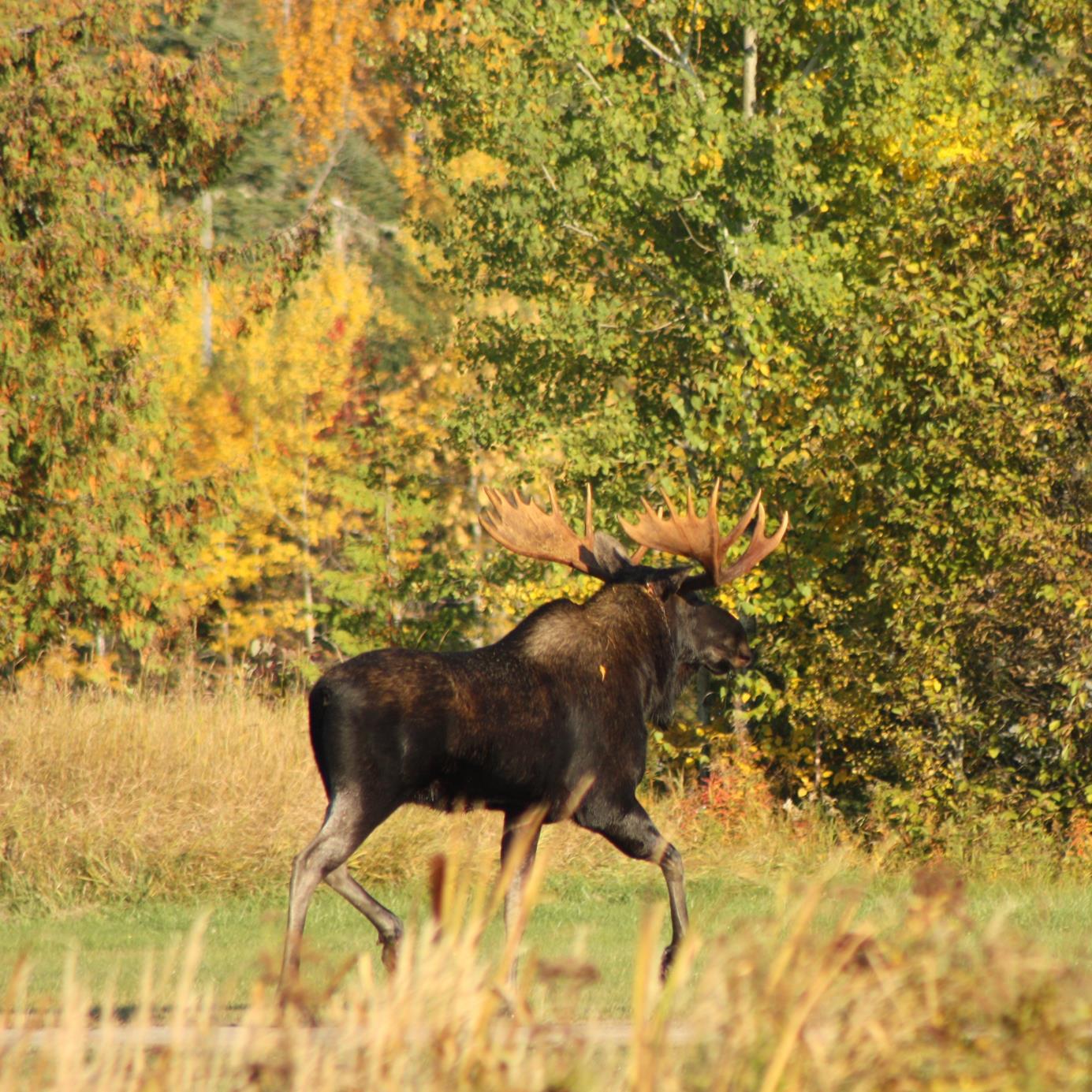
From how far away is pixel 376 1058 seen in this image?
4.59 m

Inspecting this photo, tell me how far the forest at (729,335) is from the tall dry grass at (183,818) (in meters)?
1.00

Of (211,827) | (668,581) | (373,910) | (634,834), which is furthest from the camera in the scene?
(211,827)

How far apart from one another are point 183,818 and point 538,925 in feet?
11.7

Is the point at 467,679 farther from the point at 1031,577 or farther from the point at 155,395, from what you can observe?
the point at 155,395

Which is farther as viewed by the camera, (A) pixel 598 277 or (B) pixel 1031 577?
(A) pixel 598 277

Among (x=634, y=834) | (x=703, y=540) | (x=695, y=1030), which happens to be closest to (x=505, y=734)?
(x=634, y=834)

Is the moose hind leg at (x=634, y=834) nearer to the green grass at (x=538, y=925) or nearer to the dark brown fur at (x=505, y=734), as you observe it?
the dark brown fur at (x=505, y=734)

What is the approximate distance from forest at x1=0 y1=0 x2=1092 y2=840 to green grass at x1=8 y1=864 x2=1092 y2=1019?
7.97ft

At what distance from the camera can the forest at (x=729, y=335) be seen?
16031 mm

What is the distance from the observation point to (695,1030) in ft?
15.8

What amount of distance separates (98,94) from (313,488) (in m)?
12.3

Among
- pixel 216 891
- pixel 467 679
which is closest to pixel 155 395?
pixel 216 891

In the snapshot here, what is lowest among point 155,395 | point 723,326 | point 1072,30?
point 155,395

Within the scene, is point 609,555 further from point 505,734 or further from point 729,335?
point 729,335
